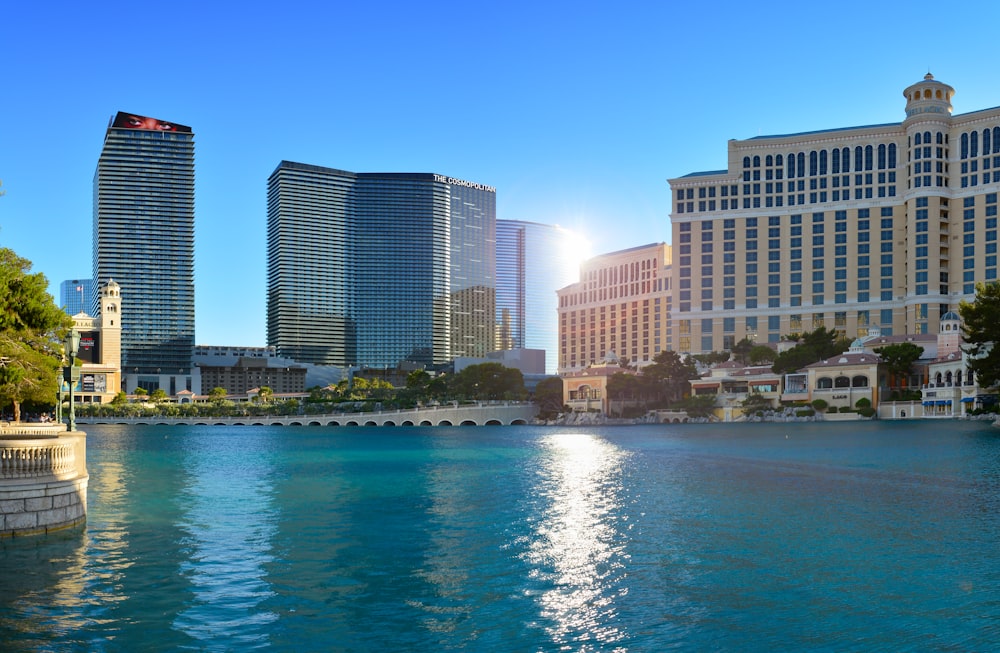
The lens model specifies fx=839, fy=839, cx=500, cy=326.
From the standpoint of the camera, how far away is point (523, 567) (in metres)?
26.6

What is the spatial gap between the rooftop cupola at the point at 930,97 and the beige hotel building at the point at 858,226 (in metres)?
0.23

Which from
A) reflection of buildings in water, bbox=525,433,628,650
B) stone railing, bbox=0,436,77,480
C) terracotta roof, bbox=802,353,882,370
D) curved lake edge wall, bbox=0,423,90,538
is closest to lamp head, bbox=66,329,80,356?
curved lake edge wall, bbox=0,423,90,538

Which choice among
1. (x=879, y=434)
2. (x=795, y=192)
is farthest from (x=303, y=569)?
(x=795, y=192)

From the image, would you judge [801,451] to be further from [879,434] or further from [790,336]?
[790,336]

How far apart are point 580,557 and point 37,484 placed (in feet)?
59.6

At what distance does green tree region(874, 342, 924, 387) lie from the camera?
474 feet

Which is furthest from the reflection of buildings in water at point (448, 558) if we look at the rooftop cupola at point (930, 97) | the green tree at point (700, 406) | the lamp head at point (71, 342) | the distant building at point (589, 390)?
the rooftop cupola at point (930, 97)

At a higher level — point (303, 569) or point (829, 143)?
point (829, 143)


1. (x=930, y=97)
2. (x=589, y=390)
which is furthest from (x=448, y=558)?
(x=930, y=97)

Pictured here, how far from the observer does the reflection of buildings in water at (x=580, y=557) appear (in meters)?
20.3

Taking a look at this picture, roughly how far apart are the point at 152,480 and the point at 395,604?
128 feet

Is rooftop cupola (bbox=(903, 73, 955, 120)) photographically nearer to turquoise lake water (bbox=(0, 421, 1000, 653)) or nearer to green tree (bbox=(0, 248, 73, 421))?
turquoise lake water (bbox=(0, 421, 1000, 653))

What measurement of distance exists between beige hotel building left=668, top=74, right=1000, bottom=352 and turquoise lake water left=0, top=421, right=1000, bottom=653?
143 meters

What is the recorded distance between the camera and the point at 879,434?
323ft
